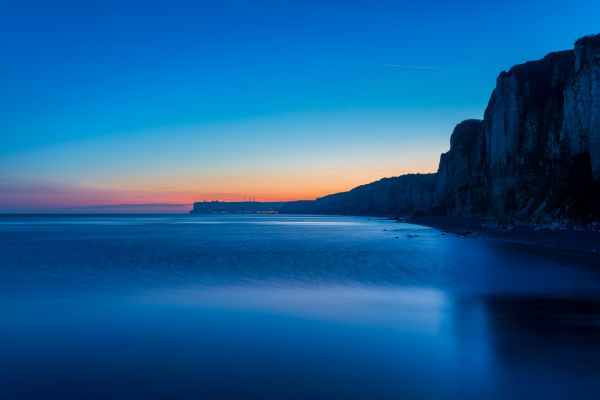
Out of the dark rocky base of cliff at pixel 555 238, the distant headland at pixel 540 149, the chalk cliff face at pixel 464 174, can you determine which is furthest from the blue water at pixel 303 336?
the chalk cliff face at pixel 464 174

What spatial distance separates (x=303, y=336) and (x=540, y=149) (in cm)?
5667

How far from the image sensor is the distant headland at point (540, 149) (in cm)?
3978

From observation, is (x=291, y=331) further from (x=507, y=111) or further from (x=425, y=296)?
(x=507, y=111)

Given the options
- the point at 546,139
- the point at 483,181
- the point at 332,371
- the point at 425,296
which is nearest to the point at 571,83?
the point at 546,139

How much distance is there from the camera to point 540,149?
56.0 m

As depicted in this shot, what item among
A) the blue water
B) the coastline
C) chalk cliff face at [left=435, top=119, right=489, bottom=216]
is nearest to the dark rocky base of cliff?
the coastline

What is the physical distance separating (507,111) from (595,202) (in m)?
29.4

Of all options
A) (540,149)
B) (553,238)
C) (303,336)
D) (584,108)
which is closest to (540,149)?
(540,149)

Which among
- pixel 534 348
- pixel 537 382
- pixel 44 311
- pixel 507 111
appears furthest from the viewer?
pixel 507 111

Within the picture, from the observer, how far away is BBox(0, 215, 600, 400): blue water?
22.7 ft

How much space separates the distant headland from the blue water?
22.8 meters

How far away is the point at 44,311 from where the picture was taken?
504 inches

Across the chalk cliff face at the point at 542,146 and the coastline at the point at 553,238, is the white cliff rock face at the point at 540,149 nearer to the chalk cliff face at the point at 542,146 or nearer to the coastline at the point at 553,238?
the chalk cliff face at the point at 542,146

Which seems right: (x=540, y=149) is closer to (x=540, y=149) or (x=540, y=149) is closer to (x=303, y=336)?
(x=540, y=149)
